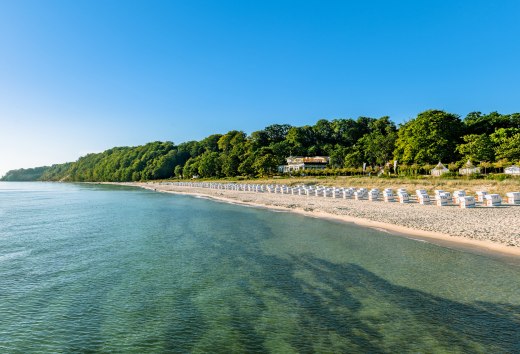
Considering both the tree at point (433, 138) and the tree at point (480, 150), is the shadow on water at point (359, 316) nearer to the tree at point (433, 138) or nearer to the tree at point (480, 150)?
the tree at point (480, 150)

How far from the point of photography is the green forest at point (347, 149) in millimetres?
61594

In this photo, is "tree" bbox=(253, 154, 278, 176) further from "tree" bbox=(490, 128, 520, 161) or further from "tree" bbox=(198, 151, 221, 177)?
"tree" bbox=(490, 128, 520, 161)

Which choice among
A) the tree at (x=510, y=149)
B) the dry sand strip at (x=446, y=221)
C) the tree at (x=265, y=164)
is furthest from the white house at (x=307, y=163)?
the dry sand strip at (x=446, y=221)

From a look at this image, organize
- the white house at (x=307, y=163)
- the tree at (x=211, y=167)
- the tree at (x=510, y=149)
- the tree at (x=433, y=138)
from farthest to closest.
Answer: the white house at (x=307, y=163), the tree at (x=211, y=167), the tree at (x=433, y=138), the tree at (x=510, y=149)

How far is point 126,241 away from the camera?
1761cm

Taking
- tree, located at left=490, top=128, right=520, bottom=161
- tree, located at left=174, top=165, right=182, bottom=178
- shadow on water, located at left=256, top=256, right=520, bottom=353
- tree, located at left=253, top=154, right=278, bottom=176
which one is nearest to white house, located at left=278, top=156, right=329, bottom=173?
tree, located at left=253, top=154, right=278, bottom=176

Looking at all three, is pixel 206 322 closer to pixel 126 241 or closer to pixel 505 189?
pixel 126 241

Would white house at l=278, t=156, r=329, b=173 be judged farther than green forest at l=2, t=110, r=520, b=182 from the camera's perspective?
Yes

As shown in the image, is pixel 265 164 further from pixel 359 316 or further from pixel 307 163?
pixel 359 316

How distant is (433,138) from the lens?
64.9 m

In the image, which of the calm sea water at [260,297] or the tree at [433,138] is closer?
the calm sea water at [260,297]

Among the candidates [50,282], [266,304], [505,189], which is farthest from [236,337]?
[505,189]

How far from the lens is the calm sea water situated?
6906mm

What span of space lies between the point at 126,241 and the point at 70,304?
869 cm
